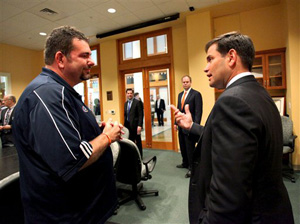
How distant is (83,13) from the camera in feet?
12.3

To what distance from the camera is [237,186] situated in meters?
0.67

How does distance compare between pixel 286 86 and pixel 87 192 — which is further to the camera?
pixel 286 86

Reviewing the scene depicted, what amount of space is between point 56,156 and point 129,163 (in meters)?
1.53

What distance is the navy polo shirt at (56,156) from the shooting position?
2.44 ft

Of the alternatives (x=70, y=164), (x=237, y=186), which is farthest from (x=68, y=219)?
(x=237, y=186)

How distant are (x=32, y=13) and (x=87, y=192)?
423cm

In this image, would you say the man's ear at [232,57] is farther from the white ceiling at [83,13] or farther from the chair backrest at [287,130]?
the white ceiling at [83,13]

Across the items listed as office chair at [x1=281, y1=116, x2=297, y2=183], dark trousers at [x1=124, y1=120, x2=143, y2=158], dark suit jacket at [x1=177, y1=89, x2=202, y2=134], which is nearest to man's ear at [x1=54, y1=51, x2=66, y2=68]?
dark suit jacket at [x1=177, y1=89, x2=202, y2=134]

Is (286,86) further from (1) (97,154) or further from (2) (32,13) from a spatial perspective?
(2) (32,13)

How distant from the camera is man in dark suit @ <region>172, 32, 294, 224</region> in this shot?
26.4 inches

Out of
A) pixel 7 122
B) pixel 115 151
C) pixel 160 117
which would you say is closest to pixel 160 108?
pixel 160 117

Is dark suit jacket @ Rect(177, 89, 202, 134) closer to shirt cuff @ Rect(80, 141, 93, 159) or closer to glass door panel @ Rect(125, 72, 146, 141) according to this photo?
glass door panel @ Rect(125, 72, 146, 141)

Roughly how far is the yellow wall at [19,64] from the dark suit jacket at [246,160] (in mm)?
6679

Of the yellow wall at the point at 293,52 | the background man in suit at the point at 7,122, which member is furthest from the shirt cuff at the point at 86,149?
the yellow wall at the point at 293,52
